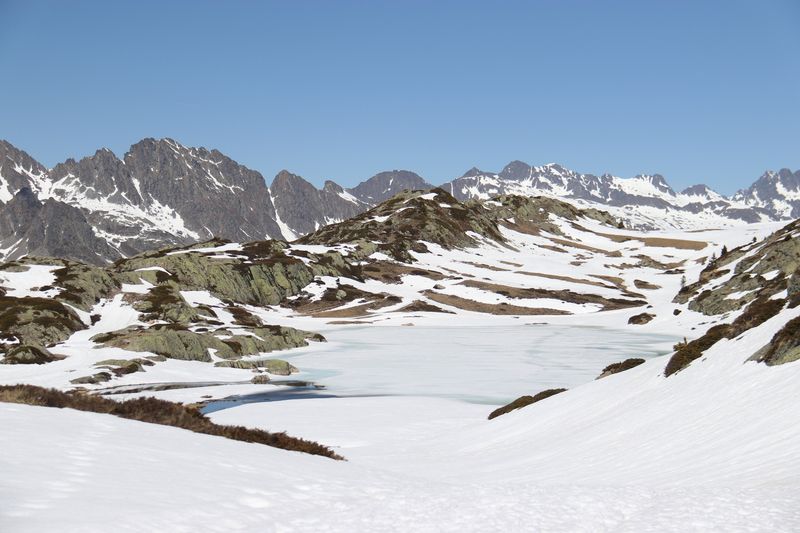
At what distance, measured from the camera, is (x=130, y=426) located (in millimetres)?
15586

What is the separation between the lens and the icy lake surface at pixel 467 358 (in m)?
50.9

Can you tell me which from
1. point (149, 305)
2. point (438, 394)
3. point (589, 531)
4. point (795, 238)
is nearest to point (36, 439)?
point (589, 531)

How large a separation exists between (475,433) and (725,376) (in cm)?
1077

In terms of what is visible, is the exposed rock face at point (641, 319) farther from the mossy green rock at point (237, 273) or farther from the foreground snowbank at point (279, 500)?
the foreground snowbank at point (279, 500)

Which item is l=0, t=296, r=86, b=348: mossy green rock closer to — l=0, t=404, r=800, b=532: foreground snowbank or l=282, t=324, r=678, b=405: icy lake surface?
l=282, t=324, r=678, b=405: icy lake surface

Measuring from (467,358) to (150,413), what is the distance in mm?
56045

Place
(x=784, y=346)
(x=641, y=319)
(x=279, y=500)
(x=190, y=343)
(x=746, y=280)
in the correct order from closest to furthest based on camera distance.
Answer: (x=279, y=500) < (x=784, y=346) < (x=190, y=343) < (x=746, y=280) < (x=641, y=319)

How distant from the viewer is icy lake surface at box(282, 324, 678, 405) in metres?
50.9

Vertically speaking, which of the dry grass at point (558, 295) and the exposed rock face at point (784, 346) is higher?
the dry grass at point (558, 295)

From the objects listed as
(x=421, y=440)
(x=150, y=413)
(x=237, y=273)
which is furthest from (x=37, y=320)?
(x=237, y=273)

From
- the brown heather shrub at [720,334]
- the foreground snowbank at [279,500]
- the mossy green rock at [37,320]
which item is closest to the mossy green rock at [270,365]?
the mossy green rock at [37,320]

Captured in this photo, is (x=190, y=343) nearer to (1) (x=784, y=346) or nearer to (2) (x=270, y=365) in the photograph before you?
(2) (x=270, y=365)

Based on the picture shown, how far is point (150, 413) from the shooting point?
18.6 meters

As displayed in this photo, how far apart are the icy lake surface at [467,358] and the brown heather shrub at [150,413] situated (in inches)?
1051
